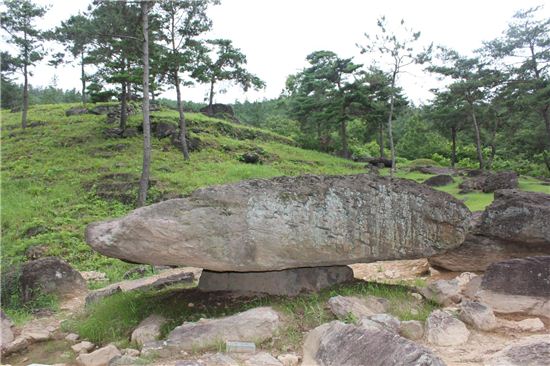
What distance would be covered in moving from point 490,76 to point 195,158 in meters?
18.9

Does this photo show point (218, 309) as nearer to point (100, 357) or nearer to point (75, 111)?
point (100, 357)

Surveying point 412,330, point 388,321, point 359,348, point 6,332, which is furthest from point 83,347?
point 412,330

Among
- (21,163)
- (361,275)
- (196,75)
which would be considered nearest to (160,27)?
(196,75)

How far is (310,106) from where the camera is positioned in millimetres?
37406

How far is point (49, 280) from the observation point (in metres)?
9.85

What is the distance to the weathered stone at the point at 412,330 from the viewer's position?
5812 mm

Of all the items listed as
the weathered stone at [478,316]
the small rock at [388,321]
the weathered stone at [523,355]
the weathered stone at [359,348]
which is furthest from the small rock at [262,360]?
the weathered stone at [478,316]

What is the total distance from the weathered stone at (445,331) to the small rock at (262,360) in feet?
6.55

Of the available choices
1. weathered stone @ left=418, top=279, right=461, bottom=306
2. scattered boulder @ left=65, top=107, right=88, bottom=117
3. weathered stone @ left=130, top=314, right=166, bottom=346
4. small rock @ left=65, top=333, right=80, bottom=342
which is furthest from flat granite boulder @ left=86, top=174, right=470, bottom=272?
scattered boulder @ left=65, top=107, right=88, bottom=117

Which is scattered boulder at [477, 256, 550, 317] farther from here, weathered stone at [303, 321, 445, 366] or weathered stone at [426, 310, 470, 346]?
weathered stone at [303, 321, 445, 366]

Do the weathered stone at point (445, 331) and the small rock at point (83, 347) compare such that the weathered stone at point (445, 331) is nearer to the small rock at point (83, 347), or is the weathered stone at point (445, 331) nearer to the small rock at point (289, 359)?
the small rock at point (289, 359)

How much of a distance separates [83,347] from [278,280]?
309cm

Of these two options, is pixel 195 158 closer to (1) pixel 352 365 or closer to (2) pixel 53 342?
(2) pixel 53 342

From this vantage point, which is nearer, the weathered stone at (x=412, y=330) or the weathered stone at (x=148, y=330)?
the weathered stone at (x=412, y=330)
